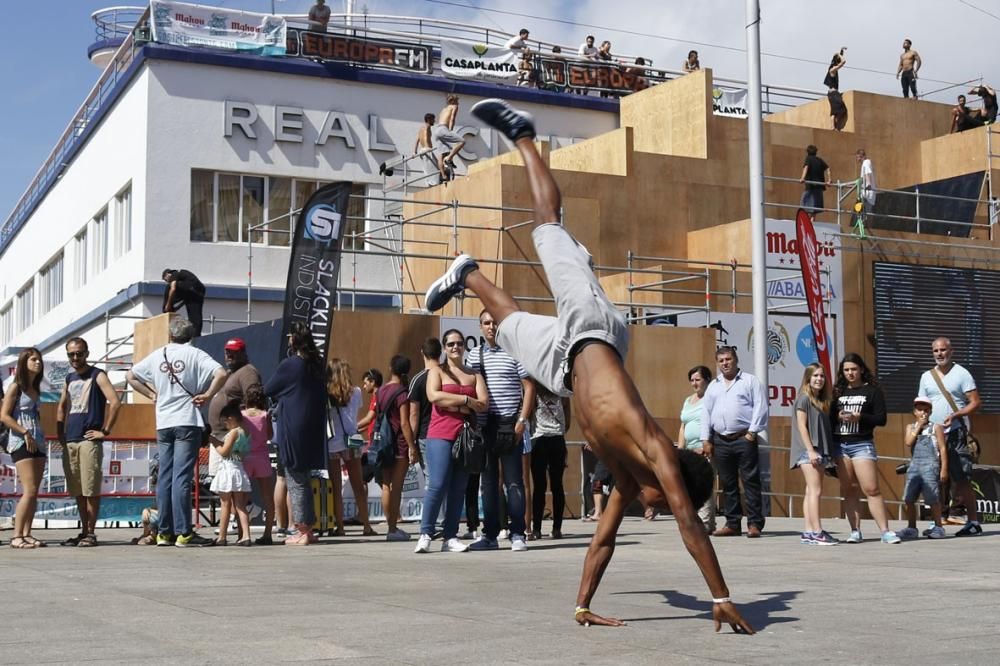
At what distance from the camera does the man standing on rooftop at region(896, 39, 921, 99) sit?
3131 centimetres

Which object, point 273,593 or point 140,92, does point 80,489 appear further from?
point 140,92

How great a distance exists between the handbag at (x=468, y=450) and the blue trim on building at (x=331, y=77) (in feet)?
64.6

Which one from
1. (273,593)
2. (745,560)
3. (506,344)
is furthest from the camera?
(745,560)

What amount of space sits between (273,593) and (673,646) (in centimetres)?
294

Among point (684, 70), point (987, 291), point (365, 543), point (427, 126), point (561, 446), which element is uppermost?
point (684, 70)

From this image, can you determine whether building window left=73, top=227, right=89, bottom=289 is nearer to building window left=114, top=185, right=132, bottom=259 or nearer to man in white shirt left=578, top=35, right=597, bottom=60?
building window left=114, top=185, right=132, bottom=259

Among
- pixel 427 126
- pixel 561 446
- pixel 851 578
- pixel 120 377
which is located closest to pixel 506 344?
pixel 851 578

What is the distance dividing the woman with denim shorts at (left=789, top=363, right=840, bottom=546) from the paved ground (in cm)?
69

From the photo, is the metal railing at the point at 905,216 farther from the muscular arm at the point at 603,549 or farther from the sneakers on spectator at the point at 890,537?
the muscular arm at the point at 603,549

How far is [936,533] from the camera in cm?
1296

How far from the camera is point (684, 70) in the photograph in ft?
113

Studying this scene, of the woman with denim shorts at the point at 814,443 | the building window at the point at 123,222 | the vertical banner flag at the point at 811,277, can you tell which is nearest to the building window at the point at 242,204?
the building window at the point at 123,222

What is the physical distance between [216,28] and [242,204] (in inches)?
154

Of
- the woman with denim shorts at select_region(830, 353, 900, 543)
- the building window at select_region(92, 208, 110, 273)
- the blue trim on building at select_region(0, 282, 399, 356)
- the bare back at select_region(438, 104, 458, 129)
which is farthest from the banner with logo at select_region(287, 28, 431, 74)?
the woman with denim shorts at select_region(830, 353, 900, 543)
